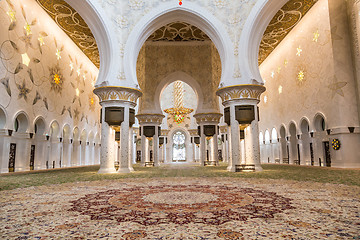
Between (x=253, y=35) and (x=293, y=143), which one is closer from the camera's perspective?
(x=253, y=35)

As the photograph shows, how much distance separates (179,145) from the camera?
28297mm

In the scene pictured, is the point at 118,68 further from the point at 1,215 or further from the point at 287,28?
the point at 287,28

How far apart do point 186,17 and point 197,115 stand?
610cm

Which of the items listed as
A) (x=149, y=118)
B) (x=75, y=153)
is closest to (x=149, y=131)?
(x=149, y=118)

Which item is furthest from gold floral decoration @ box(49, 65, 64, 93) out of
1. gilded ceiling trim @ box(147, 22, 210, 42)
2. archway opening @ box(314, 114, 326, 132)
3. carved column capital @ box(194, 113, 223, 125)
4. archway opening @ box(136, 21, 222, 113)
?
archway opening @ box(314, 114, 326, 132)

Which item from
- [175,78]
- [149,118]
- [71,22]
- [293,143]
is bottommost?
[293,143]

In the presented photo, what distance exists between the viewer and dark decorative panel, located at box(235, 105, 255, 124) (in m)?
8.11

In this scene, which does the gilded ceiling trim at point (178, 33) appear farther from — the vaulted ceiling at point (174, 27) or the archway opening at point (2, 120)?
the archway opening at point (2, 120)

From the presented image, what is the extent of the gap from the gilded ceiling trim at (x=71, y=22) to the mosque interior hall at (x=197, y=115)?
91mm

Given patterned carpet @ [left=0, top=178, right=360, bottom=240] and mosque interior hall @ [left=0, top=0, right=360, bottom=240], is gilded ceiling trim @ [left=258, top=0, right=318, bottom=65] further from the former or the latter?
patterned carpet @ [left=0, top=178, right=360, bottom=240]

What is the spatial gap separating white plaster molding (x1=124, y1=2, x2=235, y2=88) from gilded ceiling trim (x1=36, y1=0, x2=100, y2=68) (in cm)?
462

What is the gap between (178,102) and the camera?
27.1m

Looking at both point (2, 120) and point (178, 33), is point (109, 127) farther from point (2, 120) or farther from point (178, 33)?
point (178, 33)

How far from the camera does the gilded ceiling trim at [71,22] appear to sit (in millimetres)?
11133
